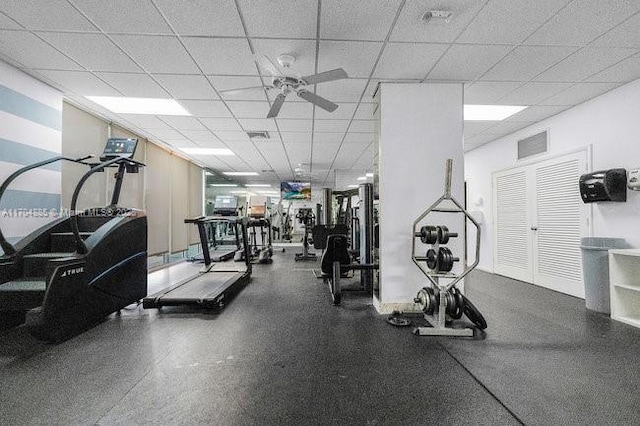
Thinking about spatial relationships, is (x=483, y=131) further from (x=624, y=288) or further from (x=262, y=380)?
(x=262, y=380)

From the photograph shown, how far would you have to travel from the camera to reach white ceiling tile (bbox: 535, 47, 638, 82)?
9.86ft

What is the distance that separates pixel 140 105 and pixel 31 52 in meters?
1.50

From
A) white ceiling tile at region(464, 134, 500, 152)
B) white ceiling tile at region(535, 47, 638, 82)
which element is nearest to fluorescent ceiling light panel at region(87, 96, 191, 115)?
white ceiling tile at region(535, 47, 638, 82)

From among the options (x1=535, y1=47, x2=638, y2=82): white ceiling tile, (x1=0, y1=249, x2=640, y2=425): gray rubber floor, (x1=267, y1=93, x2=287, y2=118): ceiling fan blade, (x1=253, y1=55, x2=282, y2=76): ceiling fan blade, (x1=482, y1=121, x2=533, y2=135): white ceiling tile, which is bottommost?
(x1=0, y1=249, x2=640, y2=425): gray rubber floor

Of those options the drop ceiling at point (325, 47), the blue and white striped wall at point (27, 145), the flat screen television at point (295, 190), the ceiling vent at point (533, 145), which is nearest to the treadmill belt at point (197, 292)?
the blue and white striped wall at point (27, 145)

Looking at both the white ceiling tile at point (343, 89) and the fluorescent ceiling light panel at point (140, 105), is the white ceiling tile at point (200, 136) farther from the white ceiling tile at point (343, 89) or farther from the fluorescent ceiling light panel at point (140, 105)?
the white ceiling tile at point (343, 89)

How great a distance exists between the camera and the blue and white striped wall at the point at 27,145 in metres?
3.27

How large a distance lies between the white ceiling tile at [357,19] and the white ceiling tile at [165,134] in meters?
4.35

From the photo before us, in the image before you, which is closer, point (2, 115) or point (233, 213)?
point (2, 115)

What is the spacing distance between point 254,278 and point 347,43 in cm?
442

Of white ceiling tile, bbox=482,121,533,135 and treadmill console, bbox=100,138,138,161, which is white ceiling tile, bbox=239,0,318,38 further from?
white ceiling tile, bbox=482,121,533,135

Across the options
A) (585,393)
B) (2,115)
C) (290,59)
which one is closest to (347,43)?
(290,59)

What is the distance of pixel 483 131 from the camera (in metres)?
5.68

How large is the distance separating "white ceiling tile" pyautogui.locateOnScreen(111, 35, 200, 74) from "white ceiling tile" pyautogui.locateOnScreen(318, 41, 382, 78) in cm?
149
